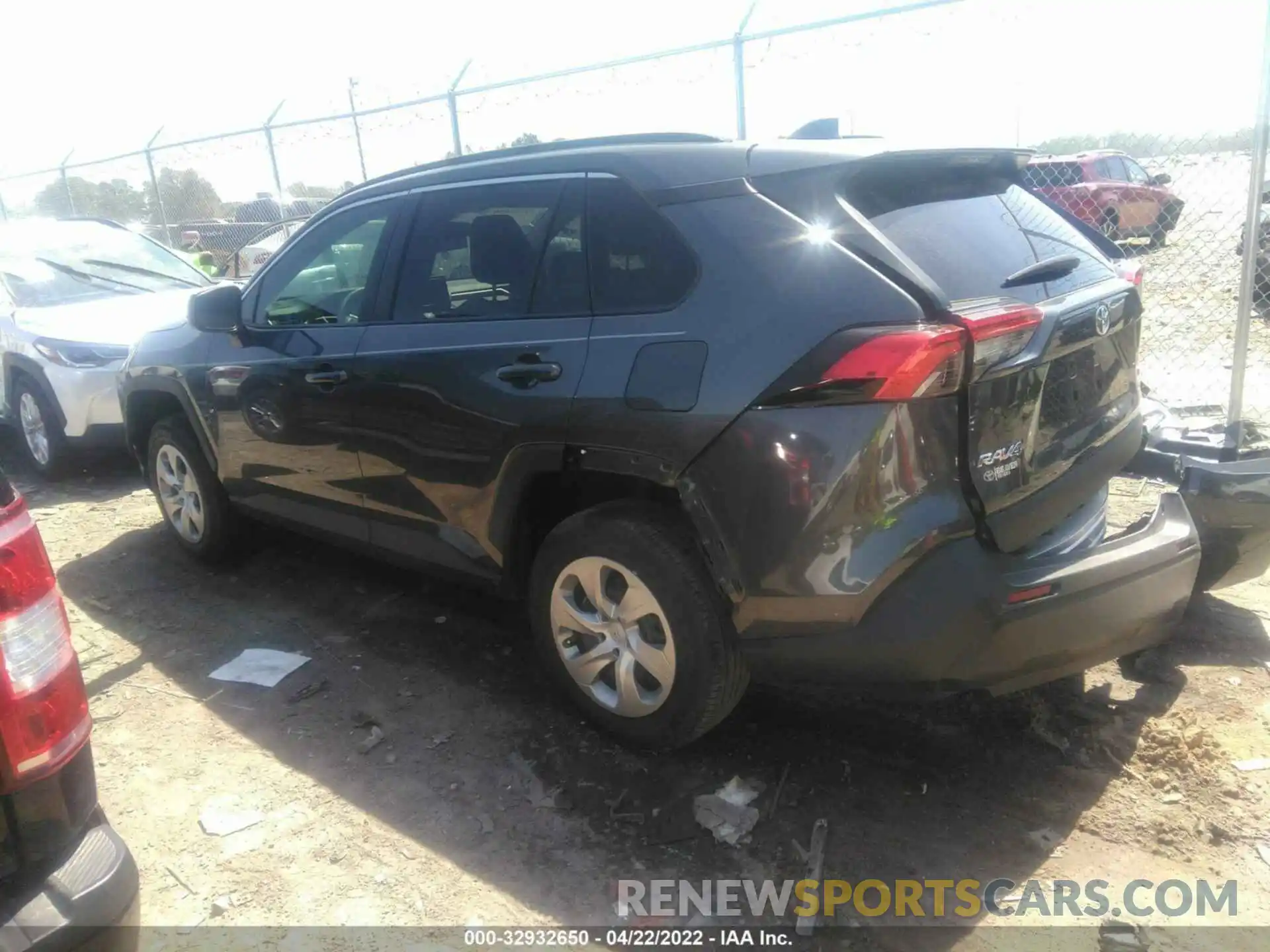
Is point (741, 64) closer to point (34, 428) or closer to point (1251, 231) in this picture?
point (1251, 231)

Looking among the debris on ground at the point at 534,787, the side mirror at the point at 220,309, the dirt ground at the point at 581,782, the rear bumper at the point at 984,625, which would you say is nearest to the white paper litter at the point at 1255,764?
the dirt ground at the point at 581,782

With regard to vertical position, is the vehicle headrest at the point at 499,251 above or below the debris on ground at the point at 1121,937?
above

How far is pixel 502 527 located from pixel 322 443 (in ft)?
3.55

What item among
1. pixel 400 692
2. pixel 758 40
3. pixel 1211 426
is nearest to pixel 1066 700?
pixel 1211 426

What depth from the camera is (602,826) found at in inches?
108

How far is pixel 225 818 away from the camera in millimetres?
2879

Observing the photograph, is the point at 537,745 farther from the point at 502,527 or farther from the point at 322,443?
the point at 322,443

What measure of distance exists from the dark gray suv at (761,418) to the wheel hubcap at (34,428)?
3.98m

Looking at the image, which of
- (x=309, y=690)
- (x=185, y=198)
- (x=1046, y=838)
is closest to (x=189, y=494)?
(x=309, y=690)

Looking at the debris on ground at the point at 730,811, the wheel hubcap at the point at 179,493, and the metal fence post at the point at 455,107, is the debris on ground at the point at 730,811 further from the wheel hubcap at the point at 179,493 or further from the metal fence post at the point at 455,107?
the metal fence post at the point at 455,107

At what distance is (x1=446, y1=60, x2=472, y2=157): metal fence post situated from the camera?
28.2 ft

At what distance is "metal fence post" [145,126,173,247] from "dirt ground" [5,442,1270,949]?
11.0 m

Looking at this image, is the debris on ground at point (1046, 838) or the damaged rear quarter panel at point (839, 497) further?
the debris on ground at point (1046, 838)

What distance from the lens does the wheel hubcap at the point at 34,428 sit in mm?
6445
